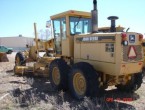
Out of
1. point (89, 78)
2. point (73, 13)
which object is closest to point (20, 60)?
point (73, 13)

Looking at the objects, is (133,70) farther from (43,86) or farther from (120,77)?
(43,86)

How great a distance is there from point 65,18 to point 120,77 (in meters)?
3.22

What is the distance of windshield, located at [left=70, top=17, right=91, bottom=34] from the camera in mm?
9739

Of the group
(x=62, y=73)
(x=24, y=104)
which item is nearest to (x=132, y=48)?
(x=62, y=73)

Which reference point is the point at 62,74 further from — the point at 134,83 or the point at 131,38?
the point at 131,38

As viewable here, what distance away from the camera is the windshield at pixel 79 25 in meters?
9.74

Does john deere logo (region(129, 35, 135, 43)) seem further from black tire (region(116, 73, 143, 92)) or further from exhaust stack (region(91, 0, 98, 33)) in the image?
black tire (region(116, 73, 143, 92))

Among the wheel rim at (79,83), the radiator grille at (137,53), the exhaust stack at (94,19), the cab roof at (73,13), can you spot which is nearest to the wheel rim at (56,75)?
the wheel rim at (79,83)

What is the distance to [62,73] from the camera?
31.0ft

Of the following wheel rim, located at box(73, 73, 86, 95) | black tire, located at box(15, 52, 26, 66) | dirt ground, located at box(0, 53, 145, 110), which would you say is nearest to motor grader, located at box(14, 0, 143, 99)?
wheel rim, located at box(73, 73, 86, 95)

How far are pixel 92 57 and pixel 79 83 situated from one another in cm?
93

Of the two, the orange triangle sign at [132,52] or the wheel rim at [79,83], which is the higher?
the orange triangle sign at [132,52]

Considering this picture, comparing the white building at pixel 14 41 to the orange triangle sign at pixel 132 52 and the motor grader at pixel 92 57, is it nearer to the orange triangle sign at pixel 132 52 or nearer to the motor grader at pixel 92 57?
the motor grader at pixel 92 57

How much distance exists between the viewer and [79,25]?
987 centimetres
